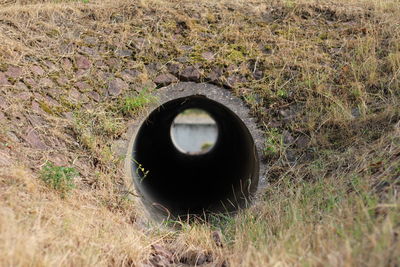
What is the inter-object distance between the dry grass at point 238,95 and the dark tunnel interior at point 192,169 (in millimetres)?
527

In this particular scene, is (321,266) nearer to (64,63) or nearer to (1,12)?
(64,63)

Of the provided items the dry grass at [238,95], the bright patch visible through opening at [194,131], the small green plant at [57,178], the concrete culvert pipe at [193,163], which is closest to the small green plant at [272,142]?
the dry grass at [238,95]

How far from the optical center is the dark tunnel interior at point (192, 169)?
6.25 meters

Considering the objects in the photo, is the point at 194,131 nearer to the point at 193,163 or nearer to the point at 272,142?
the point at 193,163

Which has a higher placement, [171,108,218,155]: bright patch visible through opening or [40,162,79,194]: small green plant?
[40,162,79,194]: small green plant

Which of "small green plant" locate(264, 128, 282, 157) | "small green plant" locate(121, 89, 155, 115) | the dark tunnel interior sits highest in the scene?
"small green plant" locate(121, 89, 155, 115)

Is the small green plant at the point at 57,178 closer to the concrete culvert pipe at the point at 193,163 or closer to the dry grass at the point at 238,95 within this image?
the dry grass at the point at 238,95

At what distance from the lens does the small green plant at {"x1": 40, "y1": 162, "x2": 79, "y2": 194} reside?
4.43 meters

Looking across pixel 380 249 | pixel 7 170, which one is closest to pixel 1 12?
pixel 7 170

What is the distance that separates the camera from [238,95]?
5898mm

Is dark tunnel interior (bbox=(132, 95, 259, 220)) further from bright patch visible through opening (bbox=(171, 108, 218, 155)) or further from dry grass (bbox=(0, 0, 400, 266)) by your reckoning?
bright patch visible through opening (bbox=(171, 108, 218, 155))

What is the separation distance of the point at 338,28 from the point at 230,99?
2.00m

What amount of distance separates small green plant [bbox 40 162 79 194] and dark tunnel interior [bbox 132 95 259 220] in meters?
1.06

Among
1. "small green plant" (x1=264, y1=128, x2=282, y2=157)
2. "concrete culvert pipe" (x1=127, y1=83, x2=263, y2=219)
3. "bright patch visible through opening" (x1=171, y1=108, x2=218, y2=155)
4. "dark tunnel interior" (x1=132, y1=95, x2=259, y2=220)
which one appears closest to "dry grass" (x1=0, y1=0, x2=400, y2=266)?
"small green plant" (x1=264, y1=128, x2=282, y2=157)
